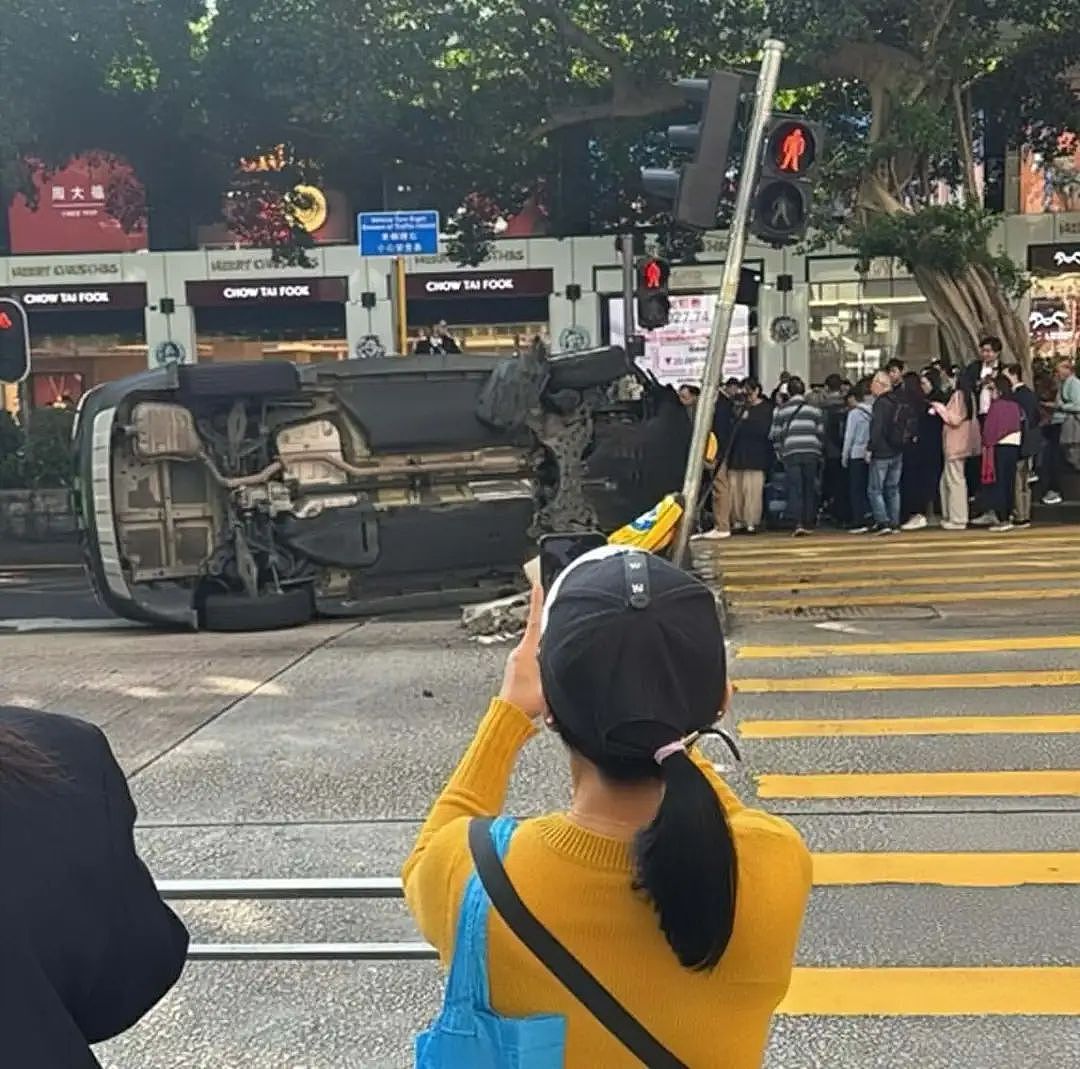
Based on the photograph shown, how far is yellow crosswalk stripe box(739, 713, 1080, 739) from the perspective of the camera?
6.70 metres

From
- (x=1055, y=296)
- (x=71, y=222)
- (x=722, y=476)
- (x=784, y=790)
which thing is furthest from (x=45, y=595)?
(x=1055, y=296)

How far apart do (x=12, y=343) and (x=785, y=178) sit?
7.69 meters

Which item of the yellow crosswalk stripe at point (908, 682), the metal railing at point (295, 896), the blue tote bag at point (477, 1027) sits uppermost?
the blue tote bag at point (477, 1027)

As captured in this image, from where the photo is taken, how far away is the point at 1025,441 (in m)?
14.5

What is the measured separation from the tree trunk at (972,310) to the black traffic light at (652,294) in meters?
3.78

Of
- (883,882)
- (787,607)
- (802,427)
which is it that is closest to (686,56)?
(802,427)

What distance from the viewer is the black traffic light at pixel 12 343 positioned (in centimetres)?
1296

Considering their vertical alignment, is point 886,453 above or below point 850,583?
above

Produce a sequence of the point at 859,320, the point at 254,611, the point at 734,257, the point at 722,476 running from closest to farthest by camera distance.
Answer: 1. the point at 734,257
2. the point at 254,611
3. the point at 722,476
4. the point at 859,320

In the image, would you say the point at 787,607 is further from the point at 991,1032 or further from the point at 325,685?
the point at 991,1032

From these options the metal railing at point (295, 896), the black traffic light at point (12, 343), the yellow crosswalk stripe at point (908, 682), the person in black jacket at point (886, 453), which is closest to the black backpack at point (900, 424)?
the person in black jacket at point (886, 453)

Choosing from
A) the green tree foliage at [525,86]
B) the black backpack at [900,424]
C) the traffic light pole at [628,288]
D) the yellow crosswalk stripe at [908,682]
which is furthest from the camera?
the green tree foliage at [525,86]

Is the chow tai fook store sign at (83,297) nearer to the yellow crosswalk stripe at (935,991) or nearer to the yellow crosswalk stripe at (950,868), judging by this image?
the yellow crosswalk stripe at (950,868)

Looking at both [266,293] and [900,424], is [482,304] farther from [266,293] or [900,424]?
[900,424]
